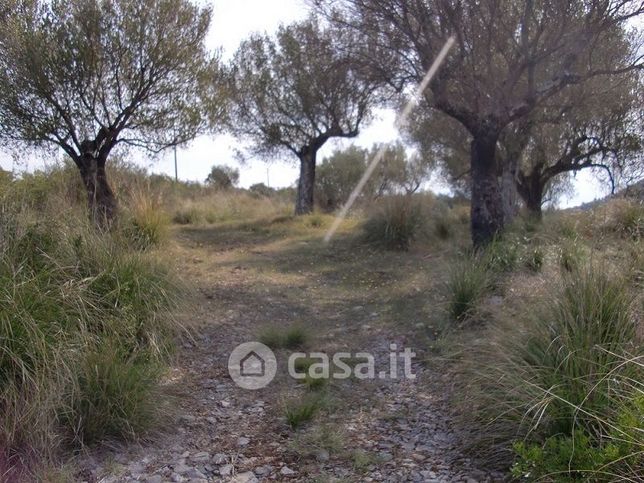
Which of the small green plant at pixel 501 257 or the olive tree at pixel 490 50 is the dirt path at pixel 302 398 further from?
the olive tree at pixel 490 50

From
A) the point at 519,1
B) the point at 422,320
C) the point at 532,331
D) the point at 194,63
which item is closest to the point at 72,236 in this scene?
the point at 422,320

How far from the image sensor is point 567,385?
9.57ft

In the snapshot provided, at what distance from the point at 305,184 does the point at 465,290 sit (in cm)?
1155

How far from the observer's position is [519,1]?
307 inches

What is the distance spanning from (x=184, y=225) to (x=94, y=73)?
18.9 ft

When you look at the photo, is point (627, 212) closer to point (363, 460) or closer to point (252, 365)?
point (252, 365)

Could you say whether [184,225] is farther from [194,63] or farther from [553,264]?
[553,264]

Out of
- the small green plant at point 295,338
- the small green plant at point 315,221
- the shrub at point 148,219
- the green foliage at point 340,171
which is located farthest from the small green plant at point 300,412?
the green foliage at point 340,171

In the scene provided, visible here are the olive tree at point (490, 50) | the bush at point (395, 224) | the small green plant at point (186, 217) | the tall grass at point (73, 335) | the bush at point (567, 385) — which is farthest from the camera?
the small green plant at point (186, 217)

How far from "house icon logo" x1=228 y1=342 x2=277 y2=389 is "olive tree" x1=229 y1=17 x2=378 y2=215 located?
31.6 feet

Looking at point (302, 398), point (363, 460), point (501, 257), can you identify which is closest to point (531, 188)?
point (501, 257)

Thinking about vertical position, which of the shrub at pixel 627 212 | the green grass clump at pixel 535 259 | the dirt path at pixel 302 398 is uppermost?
the shrub at pixel 627 212

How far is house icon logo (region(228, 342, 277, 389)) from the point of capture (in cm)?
435

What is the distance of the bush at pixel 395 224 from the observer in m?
10.3
